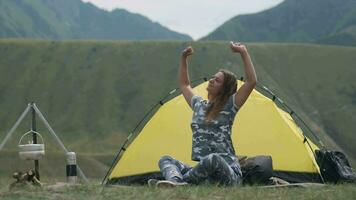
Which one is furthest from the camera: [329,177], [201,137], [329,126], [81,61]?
[81,61]

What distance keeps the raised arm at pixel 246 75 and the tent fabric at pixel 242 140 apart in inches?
141

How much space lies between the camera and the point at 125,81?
4574 inches

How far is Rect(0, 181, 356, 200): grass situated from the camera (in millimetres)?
7840

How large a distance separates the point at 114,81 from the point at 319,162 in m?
105

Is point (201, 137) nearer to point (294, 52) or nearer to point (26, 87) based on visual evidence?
point (26, 87)

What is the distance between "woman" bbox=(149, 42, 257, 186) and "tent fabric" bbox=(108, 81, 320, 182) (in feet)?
11.0

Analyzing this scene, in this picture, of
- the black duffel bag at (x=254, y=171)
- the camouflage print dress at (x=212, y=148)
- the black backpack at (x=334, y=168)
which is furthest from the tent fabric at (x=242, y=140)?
the camouflage print dress at (x=212, y=148)

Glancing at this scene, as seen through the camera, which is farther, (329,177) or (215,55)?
(215,55)

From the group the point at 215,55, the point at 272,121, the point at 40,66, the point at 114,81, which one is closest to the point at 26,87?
the point at 40,66

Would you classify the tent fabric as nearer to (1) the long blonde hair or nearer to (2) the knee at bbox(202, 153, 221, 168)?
(1) the long blonde hair

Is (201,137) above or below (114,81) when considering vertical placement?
below

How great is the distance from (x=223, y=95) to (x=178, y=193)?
6.57 feet

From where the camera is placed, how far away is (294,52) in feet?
413

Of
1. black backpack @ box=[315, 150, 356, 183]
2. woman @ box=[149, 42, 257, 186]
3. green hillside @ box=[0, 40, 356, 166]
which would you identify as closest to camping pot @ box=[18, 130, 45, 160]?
woman @ box=[149, 42, 257, 186]
